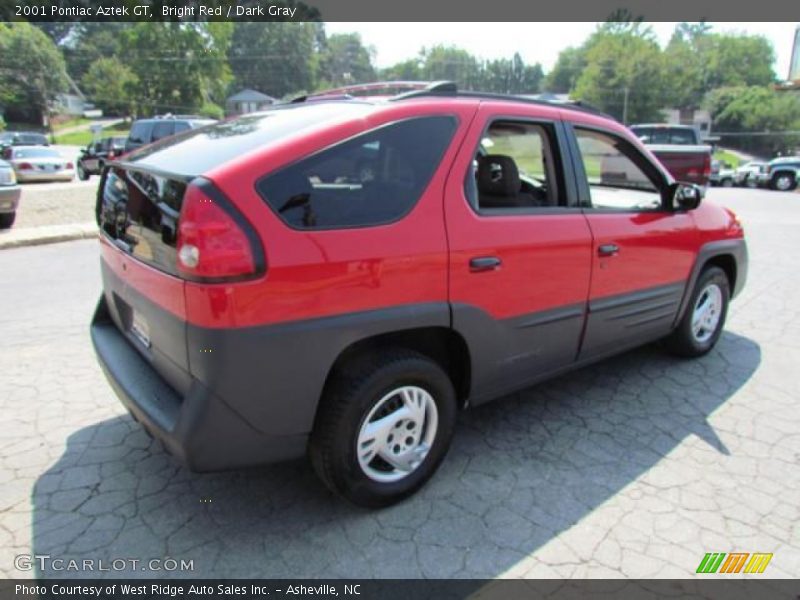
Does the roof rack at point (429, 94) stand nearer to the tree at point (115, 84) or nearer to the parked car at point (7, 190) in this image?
the parked car at point (7, 190)

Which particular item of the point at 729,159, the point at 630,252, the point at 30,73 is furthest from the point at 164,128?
the point at 30,73

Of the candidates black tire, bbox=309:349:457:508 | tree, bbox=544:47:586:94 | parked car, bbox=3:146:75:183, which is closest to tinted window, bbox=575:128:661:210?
black tire, bbox=309:349:457:508

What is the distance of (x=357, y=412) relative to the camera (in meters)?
2.31

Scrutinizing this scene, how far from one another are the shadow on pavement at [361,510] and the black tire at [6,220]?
27.0 ft

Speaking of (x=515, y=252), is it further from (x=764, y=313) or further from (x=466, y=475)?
(x=764, y=313)

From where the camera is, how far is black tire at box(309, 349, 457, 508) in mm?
2295

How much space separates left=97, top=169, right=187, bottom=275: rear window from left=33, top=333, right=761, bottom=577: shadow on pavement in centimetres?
114

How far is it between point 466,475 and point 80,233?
8.58m

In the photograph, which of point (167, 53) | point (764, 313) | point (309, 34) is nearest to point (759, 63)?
point (309, 34)

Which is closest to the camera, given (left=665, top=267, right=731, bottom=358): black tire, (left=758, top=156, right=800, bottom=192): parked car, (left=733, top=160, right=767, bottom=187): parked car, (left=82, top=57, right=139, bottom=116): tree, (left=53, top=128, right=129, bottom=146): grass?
(left=665, top=267, right=731, bottom=358): black tire

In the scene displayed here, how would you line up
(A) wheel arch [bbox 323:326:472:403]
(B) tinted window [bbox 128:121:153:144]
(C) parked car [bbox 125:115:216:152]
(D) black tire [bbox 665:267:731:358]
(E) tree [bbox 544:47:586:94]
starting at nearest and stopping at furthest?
(A) wheel arch [bbox 323:326:472:403]
(D) black tire [bbox 665:267:731:358]
(C) parked car [bbox 125:115:216:152]
(B) tinted window [bbox 128:121:153:144]
(E) tree [bbox 544:47:586:94]

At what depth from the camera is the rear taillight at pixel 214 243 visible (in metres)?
1.98

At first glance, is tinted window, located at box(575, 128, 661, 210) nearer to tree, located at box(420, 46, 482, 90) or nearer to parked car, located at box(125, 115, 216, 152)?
parked car, located at box(125, 115, 216, 152)

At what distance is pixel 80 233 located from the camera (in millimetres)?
9141
